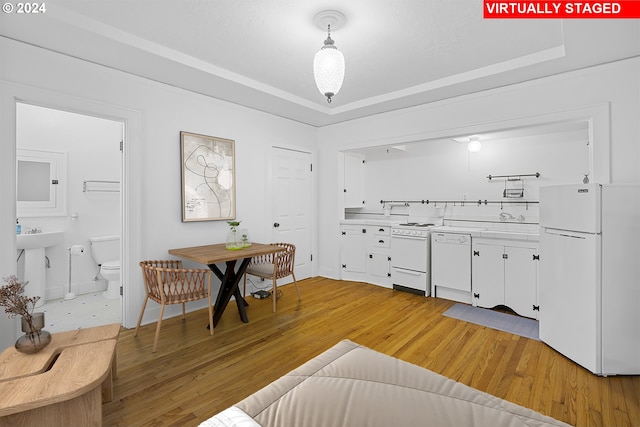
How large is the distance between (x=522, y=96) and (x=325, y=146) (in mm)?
2827

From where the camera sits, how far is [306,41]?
2686mm

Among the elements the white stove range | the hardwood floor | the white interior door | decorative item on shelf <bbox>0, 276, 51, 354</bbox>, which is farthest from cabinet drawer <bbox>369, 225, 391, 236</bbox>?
decorative item on shelf <bbox>0, 276, 51, 354</bbox>

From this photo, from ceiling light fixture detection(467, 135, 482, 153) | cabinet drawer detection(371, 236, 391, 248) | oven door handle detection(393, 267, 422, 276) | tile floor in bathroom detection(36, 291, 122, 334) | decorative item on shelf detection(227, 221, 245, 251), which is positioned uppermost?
ceiling light fixture detection(467, 135, 482, 153)

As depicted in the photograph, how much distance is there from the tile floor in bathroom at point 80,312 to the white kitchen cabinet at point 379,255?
335cm

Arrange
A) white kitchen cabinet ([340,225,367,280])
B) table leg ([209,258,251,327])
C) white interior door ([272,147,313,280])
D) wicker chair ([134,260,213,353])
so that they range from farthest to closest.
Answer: white kitchen cabinet ([340,225,367,280]) → white interior door ([272,147,313,280]) → table leg ([209,258,251,327]) → wicker chair ([134,260,213,353])

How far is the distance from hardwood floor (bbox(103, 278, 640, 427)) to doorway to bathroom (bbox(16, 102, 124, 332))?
154 cm

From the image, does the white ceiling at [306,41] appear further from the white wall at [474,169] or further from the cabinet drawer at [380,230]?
the cabinet drawer at [380,230]

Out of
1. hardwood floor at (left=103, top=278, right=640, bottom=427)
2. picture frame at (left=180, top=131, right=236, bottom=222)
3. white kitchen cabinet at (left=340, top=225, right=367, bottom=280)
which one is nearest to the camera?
hardwood floor at (left=103, top=278, right=640, bottom=427)

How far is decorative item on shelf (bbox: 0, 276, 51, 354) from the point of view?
68.7 inches

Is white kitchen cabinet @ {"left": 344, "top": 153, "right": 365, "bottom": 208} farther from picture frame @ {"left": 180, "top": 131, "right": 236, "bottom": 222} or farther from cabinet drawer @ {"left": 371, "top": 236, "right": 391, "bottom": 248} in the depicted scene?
picture frame @ {"left": 180, "top": 131, "right": 236, "bottom": 222}

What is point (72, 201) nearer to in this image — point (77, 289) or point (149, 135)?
point (77, 289)

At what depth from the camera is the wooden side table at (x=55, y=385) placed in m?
1.43

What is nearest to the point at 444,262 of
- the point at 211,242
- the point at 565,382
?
the point at 565,382

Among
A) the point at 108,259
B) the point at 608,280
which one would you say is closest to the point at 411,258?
the point at 608,280
